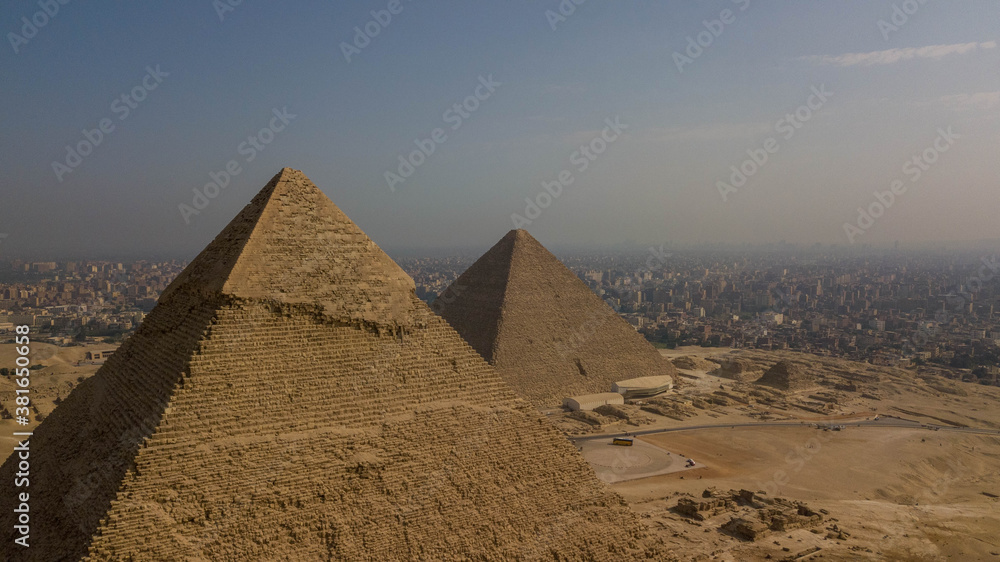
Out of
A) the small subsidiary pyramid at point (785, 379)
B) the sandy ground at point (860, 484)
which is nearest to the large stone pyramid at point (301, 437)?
the sandy ground at point (860, 484)

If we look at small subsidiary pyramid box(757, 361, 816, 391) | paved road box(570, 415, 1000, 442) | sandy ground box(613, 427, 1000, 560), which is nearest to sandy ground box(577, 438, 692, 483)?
sandy ground box(613, 427, 1000, 560)

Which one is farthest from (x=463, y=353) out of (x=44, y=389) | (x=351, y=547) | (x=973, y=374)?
(x=973, y=374)

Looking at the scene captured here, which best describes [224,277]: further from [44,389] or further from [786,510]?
[44,389]

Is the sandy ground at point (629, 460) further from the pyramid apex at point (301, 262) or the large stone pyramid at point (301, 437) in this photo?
the pyramid apex at point (301, 262)

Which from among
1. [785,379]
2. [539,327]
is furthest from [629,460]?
[785,379]

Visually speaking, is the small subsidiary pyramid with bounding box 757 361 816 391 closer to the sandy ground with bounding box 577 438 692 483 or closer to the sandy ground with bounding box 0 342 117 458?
the sandy ground with bounding box 577 438 692 483

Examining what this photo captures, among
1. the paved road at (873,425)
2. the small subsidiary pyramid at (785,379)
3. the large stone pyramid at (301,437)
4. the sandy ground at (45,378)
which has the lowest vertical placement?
the paved road at (873,425)

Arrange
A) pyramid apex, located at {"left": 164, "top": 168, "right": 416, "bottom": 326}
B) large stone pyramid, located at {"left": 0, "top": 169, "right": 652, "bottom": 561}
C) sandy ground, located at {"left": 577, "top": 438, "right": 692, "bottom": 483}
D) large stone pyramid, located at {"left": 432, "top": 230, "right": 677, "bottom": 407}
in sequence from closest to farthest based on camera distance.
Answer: large stone pyramid, located at {"left": 0, "top": 169, "right": 652, "bottom": 561}, pyramid apex, located at {"left": 164, "top": 168, "right": 416, "bottom": 326}, sandy ground, located at {"left": 577, "top": 438, "right": 692, "bottom": 483}, large stone pyramid, located at {"left": 432, "top": 230, "right": 677, "bottom": 407}
